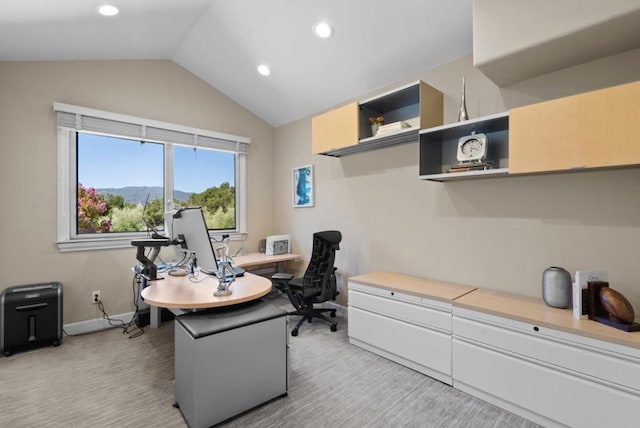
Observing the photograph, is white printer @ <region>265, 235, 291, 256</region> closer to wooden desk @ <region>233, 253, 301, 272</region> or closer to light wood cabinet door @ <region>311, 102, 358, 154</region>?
wooden desk @ <region>233, 253, 301, 272</region>

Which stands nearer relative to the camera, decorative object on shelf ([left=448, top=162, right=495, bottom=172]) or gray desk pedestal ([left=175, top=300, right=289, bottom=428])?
gray desk pedestal ([left=175, top=300, right=289, bottom=428])

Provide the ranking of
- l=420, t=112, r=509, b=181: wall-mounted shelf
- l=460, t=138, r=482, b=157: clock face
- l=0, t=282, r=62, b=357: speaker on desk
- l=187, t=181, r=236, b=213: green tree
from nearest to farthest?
l=420, t=112, r=509, b=181: wall-mounted shelf < l=460, t=138, r=482, b=157: clock face < l=0, t=282, r=62, b=357: speaker on desk < l=187, t=181, r=236, b=213: green tree

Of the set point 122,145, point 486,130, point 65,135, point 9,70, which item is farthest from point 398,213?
point 9,70

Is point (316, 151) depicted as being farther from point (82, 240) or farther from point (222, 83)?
point (82, 240)

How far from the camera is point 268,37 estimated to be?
10.2ft

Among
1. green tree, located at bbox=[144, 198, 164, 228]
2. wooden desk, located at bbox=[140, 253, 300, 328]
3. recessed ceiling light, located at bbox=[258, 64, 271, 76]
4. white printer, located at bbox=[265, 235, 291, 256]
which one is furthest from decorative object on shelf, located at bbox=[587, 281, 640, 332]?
green tree, located at bbox=[144, 198, 164, 228]

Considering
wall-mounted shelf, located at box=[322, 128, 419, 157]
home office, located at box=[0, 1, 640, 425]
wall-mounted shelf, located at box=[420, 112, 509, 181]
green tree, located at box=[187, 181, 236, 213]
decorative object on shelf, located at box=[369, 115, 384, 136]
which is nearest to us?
home office, located at box=[0, 1, 640, 425]

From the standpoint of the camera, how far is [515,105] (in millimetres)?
2355

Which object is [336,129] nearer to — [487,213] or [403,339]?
[487,213]

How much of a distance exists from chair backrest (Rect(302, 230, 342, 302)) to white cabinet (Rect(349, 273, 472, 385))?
12.7 inches

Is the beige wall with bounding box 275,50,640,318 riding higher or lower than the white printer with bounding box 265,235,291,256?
higher

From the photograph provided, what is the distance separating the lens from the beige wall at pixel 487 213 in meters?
1.98

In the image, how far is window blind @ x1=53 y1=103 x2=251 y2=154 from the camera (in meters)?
3.16

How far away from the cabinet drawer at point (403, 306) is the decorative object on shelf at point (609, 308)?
0.83 meters
